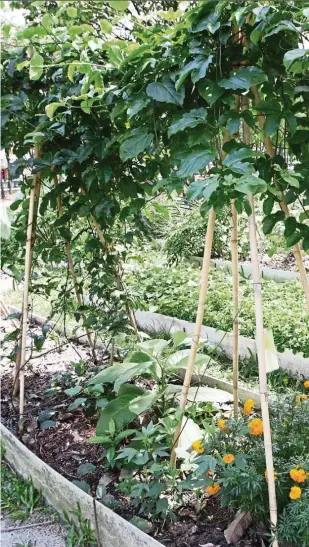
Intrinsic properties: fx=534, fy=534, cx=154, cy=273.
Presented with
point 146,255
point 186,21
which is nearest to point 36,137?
point 186,21

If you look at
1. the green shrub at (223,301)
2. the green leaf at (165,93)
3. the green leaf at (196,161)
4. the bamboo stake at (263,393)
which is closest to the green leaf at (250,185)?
the green leaf at (196,161)

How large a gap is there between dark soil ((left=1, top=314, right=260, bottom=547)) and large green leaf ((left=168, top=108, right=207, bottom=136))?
1.38 meters

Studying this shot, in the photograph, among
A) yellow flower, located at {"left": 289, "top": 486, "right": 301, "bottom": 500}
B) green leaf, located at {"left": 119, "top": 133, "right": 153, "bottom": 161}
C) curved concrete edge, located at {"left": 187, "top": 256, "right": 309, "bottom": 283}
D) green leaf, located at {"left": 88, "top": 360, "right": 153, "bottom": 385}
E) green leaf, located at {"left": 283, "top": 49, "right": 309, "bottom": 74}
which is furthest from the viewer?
curved concrete edge, located at {"left": 187, "top": 256, "right": 309, "bottom": 283}

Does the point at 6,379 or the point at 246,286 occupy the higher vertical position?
the point at 246,286

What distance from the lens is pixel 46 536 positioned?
2.18 meters

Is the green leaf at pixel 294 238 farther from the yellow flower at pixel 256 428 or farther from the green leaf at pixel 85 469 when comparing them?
the green leaf at pixel 85 469

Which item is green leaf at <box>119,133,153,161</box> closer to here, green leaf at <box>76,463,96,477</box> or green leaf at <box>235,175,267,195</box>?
green leaf at <box>235,175,267,195</box>

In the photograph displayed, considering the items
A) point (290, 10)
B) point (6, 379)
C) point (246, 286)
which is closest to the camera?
point (290, 10)

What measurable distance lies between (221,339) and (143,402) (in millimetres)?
552

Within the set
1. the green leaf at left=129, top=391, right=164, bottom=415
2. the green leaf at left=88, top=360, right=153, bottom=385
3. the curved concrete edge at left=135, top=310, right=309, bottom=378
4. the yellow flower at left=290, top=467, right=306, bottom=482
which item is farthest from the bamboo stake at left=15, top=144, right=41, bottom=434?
the yellow flower at left=290, top=467, right=306, bottom=482

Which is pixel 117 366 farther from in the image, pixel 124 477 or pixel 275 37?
pixel 275 37

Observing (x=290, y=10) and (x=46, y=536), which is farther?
(x=46, y=536)

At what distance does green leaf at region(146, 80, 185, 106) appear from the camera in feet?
5.20

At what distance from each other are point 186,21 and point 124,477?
1.73 meters
